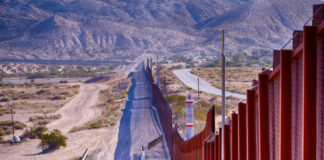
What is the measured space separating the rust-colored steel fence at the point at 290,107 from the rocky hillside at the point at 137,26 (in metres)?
72.2

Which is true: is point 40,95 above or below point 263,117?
below

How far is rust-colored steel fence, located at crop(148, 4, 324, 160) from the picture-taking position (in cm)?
387

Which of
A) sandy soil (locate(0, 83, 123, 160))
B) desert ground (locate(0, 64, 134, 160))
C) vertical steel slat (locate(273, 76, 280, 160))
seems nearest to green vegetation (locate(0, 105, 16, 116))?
desert ground (locate(0, 64, 134, 160))

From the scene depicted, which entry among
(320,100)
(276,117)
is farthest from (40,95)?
(320,100)

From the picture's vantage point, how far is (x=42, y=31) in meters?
146

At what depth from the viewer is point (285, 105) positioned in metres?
4.48

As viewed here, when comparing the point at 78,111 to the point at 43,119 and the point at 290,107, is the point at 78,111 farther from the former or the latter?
the point at 290,107

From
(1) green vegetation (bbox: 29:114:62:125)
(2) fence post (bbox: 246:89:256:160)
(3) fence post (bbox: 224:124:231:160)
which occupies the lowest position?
(1) green vegetation (bbox: 29:114:62:125)

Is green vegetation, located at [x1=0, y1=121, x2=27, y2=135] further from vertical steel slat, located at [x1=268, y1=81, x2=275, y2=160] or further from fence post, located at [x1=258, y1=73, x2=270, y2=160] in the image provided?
vertical steel slat, located at [x1=268, y1=81, x2=275, y2=160]

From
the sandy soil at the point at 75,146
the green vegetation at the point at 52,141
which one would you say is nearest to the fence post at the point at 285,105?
the sandy soil at the point at 75,146

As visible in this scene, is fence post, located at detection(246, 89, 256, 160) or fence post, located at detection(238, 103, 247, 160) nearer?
fence post, located at detection(246, 89, 256, 160)

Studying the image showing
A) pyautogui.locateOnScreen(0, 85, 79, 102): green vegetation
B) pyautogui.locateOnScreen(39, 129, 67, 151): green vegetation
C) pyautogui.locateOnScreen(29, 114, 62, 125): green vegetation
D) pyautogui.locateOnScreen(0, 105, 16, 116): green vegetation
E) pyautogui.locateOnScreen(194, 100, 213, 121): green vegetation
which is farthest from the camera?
pyautogui.locateOnScreen(0, 85, 79, 102): green vegetation

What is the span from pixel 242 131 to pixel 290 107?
5.20 ft

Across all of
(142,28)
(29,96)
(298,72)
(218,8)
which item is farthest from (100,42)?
(298,72)
